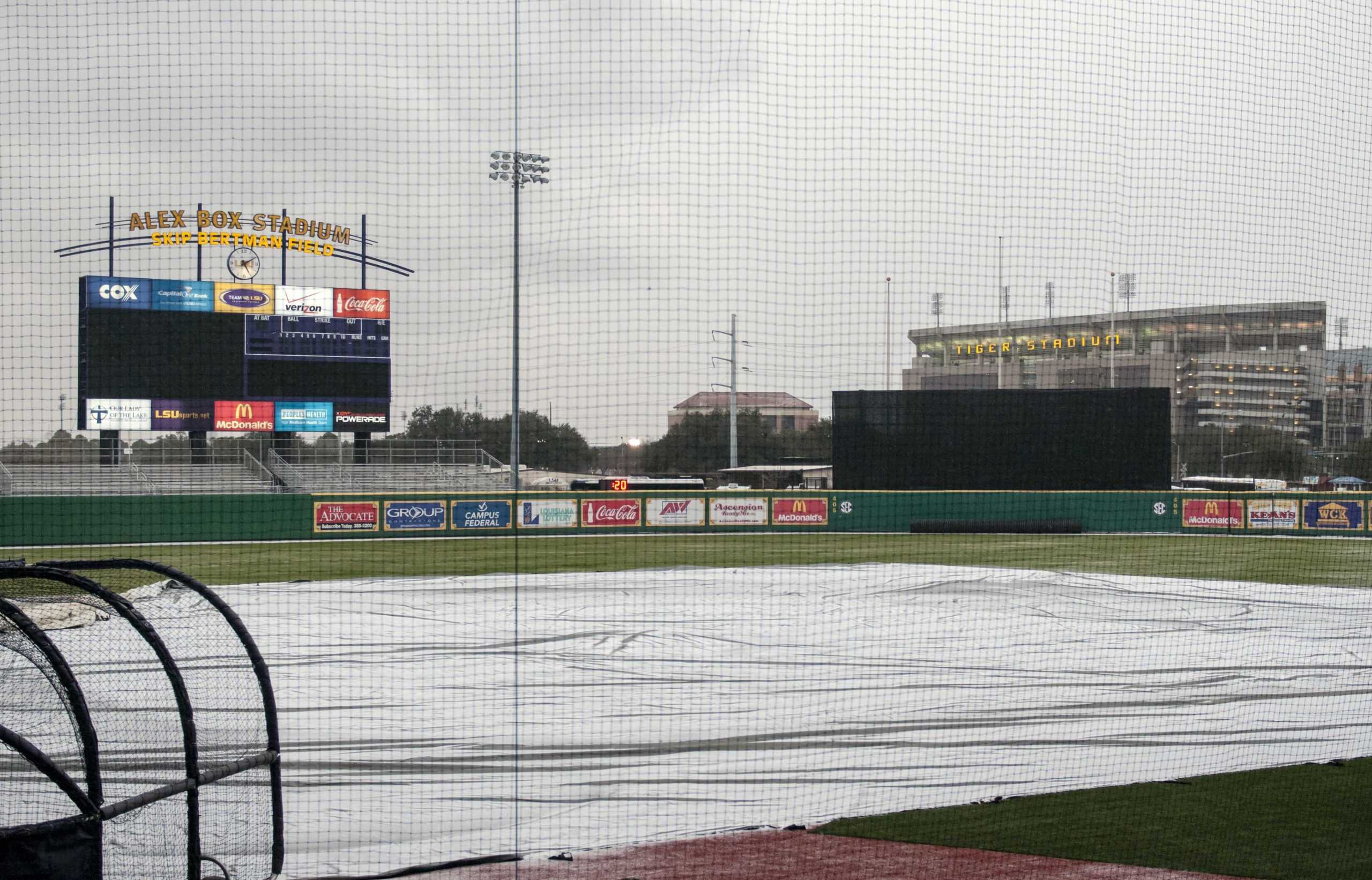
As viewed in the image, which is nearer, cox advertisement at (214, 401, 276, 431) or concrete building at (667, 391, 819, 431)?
concrete building at (667, 391, 819, 431)

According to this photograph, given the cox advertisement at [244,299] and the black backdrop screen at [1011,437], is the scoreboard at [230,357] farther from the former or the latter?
the black backdrop screen at [1011,437]

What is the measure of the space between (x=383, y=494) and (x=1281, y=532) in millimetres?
19024

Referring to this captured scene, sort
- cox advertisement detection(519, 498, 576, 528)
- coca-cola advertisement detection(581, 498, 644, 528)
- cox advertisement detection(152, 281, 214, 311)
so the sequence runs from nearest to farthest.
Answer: cox advertisement detection(152, 281, 214, 311)
cox advertisement detection(519, 498, 576, 528)
coca-cola advertisement detection(581, 498, 644, 528)

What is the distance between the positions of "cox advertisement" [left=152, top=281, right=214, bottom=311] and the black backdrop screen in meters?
12.9

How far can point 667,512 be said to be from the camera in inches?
939

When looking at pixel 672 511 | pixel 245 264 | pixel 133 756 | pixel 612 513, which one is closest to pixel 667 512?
pixel 672 511

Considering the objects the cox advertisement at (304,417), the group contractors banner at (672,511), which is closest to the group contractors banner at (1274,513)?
the group contractors banner at (672,511)

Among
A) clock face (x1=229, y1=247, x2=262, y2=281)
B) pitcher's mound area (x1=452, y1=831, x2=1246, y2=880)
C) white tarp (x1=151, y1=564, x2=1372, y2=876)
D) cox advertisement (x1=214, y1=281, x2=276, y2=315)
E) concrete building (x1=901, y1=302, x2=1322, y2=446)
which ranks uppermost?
clock face (x1=229, y1=247, x2=262, y2=281)

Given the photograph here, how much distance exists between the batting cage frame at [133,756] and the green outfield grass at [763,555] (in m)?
6.80

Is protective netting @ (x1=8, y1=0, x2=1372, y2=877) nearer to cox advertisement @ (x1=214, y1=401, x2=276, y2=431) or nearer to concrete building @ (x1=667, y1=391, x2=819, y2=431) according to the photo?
concrete building @ (x1=667, y1=391, x2=819, y2=431)

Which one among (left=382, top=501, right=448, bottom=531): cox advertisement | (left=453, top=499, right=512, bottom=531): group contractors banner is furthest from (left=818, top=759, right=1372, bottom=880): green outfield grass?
(left=382, top=501, right=448, bottom=531): cox advertisement

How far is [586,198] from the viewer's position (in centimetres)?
748

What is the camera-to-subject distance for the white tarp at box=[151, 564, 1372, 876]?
489 cm

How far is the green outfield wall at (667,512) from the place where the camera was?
2128 centimetres
